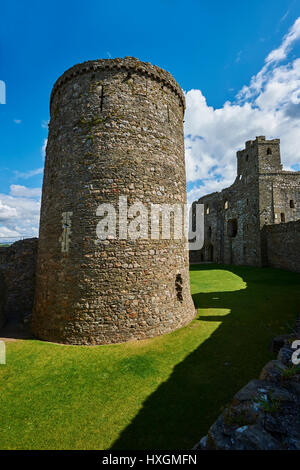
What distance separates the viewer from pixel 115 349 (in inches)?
247

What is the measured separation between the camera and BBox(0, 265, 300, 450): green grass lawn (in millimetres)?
3561

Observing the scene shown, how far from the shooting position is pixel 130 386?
15.6 ft

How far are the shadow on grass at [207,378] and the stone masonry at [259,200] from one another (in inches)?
588

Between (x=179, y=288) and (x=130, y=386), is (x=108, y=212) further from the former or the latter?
(x=130, y=386)

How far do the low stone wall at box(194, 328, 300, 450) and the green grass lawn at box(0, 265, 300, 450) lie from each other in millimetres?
1260

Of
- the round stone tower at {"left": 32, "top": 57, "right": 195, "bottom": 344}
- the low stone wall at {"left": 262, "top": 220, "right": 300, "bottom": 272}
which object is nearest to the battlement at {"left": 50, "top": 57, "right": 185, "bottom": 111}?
the round stone tower at {"left": 32, "top": 57, "right": 195, "bottom": 344}

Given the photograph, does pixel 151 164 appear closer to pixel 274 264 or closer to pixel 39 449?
pixel 39 449

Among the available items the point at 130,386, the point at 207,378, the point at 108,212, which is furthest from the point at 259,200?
the point at 130,386

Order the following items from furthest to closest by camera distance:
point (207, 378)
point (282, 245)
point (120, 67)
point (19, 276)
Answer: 1. point (282, 245)
2. point (19, 276)
3. point (120, 67)
4. point (207, 378)

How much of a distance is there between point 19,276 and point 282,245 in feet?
69.6

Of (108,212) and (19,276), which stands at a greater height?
(108,212)

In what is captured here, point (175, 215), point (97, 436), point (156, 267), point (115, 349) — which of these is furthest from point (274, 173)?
point (97, 436)

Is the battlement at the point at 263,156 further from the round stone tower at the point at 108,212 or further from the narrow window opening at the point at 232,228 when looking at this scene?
the round stone tower at the point at 108,212

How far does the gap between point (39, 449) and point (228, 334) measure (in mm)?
5655
